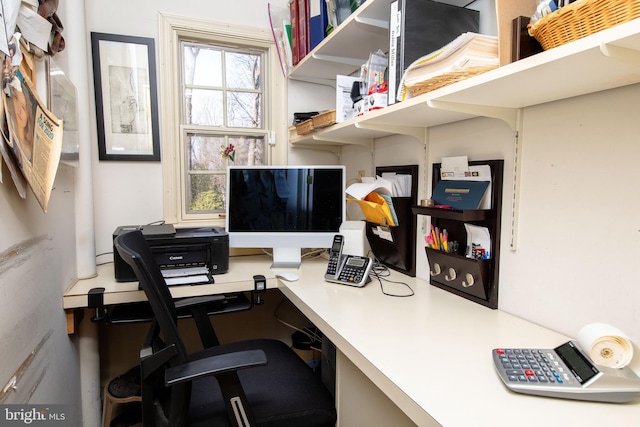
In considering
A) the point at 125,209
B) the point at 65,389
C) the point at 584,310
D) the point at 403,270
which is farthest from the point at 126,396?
the point at 584,310

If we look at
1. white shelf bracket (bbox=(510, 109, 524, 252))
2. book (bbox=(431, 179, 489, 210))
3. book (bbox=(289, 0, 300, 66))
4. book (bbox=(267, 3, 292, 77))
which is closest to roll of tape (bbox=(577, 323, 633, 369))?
white shelf bracket (bbox=(510, 109, 524, 252))

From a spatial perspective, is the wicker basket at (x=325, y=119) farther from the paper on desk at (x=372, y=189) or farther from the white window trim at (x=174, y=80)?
the white window trim at (x=174, y=80)

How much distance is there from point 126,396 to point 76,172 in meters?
1.06

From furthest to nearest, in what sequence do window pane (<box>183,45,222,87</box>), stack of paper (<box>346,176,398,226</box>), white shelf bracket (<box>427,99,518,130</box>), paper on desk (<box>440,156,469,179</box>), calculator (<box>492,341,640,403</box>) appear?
1. window pane (<box>183,45,222,87</box>)
2. stack of paper (<box>346,176,398,226</box>)
3. paper on desk (<box>440,156,469,179</box>)
4. white shelf bracket (<box>427,99,518,130</box>)
5. calculator (<box>492,341,640,403</box>)

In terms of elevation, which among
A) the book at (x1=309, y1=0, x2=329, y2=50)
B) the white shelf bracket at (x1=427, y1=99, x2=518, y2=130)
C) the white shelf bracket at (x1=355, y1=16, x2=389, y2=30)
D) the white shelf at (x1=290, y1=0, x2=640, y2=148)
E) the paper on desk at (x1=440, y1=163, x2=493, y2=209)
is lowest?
the paper on desk at (x1=440, y1=163, x2=493, y2=209)

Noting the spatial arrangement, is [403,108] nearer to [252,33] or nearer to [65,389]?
[252,33]

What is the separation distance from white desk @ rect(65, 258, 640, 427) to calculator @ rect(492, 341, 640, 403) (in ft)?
0.06

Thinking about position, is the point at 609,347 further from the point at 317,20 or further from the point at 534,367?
the point at 317,20

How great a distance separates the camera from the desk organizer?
122cm

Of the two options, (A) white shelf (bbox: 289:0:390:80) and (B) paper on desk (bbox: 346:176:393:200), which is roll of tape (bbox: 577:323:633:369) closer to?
(B) paper on desk (bbox: 346:176:393:200)

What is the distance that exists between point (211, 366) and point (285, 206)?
3.42 feet

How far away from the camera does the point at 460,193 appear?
1.31 metres

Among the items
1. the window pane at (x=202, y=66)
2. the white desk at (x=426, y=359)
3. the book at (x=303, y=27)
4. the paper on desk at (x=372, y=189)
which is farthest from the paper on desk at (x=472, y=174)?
the window pane at (x=202, y=66)

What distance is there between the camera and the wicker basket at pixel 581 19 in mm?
611
